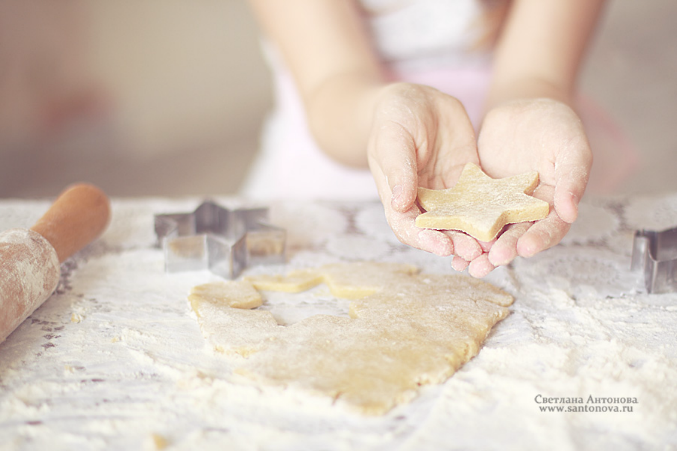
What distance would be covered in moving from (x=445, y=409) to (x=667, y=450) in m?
0.29

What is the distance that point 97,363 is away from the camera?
3.02ft

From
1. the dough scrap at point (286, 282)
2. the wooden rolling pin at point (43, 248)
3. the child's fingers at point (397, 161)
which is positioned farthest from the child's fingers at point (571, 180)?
the wooden rolling pin at point (43, 248)

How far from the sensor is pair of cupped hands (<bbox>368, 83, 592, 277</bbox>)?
3.27 ft

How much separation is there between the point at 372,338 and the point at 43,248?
2.22 feet

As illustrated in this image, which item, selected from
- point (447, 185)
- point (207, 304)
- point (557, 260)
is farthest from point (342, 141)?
point (207, 304)

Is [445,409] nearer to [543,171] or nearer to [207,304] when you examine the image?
[207,304]

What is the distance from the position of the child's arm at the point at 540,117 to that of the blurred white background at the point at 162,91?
10.4 feet

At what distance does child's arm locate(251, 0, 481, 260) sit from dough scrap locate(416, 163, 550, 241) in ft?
0.10

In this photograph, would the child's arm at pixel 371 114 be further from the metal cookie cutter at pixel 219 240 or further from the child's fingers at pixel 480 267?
the metal cookie cutter at pixel 219 240

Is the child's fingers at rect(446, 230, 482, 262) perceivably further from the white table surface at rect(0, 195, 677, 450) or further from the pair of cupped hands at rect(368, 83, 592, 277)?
the white table surface at rect(0, 195, 677, 450)

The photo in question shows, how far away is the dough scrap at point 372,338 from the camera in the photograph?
0.84 metres

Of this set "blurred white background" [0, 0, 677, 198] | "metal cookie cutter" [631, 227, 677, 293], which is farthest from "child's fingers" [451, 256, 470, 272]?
"blurred white background" [0, 0, 677, 198]

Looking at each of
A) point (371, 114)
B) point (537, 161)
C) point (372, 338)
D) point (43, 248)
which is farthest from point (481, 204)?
point (43, 248)

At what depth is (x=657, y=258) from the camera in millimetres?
1298
